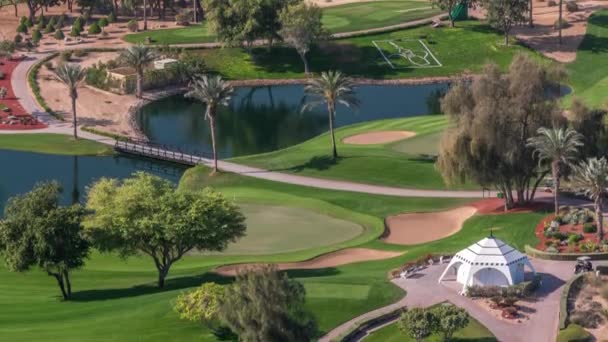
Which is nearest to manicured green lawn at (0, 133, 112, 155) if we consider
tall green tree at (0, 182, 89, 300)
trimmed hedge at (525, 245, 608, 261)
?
tall green tree at (0, 182, 89, 300)

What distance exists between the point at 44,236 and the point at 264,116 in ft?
297

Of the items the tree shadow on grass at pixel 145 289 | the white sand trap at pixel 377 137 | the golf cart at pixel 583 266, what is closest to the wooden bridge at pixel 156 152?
the white sand trap at pixel 377 137

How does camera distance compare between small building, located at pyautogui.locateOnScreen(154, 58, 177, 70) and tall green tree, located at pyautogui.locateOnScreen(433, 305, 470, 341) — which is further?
small building, located at pyautogui.locateOnScreen(154, 58, 177, 70)

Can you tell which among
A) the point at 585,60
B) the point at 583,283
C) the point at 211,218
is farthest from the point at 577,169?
the point at 585,60

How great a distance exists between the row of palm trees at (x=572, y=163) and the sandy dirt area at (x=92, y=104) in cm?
7252

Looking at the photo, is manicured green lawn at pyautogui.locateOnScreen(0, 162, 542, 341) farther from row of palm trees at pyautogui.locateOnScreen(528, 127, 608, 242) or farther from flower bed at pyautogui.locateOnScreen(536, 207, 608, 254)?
row of palm trees at pyautogui.locateOnScreen(528, 127, 608, 242)

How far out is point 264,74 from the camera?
19525 centimetres

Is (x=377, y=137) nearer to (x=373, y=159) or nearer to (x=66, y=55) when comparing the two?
(x=373, y=159)

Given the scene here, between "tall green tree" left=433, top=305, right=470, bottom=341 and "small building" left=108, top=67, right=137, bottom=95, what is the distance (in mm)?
114413

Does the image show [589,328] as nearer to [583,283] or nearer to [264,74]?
[583,283]

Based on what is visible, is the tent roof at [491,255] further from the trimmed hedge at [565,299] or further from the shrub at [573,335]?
the shrub at [573,335]

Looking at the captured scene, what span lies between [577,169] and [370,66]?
337 ft

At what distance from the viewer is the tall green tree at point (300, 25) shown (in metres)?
187

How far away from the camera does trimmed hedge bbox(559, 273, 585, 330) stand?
78.4 meters
